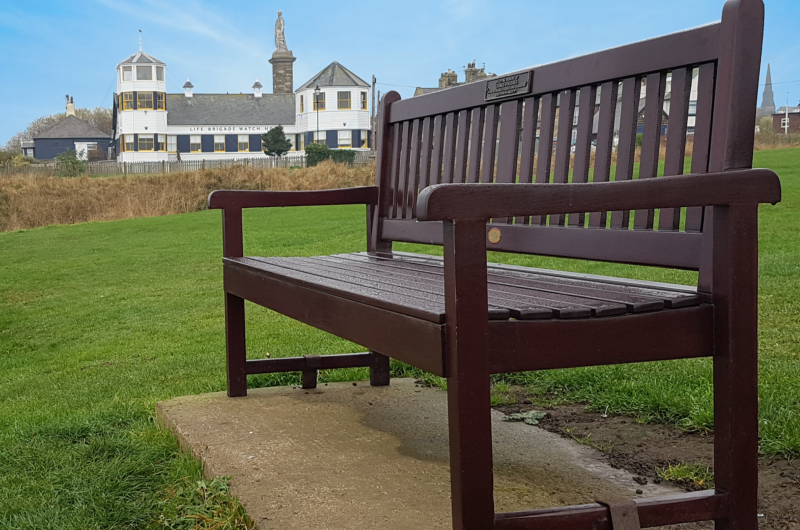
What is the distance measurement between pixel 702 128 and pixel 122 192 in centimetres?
2150

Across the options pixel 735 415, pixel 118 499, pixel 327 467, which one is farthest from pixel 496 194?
pixel 118 499

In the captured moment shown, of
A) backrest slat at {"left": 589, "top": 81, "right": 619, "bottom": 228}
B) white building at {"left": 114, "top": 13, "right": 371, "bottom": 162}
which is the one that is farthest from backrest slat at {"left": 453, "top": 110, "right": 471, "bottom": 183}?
white building at {"left": 114, "top": 13, "right": 371, "bottom": 162}

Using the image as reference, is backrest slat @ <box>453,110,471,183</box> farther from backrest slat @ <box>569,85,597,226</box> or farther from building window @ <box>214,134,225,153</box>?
building window @ <box>214,134,225,153</box>

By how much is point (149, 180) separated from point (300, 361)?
65.3 ft

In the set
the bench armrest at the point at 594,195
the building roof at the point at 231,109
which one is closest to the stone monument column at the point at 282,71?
the building roof at the point at 231,109

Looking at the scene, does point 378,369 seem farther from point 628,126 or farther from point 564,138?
point 628,126

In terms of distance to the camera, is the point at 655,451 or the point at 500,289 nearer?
the point at 500,289

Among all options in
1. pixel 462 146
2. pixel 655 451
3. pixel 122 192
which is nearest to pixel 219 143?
pixel 122 192

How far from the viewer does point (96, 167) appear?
138 ft

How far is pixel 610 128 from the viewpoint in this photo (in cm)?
235

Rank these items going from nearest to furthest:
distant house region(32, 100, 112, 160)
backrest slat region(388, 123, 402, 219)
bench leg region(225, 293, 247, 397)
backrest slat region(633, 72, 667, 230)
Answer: backrest slat region(633, 72, 667, 230) → bench leg region(225, 293, 247, 397) → backrest slat region(388, 123, 402, 219) → distant house region(32, 100, 112, 160)

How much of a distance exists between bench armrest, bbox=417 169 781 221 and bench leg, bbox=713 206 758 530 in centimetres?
6

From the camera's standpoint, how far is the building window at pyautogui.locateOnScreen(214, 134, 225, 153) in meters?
62.5

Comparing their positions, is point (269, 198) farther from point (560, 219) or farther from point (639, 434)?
point (639, 434)
